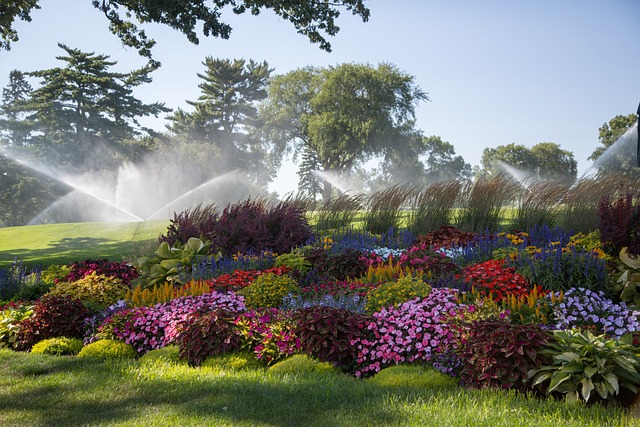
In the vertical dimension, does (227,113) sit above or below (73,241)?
above

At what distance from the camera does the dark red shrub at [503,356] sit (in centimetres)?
411

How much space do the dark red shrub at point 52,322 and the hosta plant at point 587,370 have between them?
194 inches

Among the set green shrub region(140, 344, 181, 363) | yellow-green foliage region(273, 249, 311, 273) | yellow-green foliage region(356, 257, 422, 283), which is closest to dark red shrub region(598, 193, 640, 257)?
yellow-green foliage region(356, 257, 422, 283)

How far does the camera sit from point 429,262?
729 centimetres

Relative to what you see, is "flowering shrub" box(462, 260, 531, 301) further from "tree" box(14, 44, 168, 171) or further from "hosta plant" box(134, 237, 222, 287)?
"tree" box(14, 44, 168, 171)

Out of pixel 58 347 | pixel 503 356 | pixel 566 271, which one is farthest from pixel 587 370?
pixel 58 347

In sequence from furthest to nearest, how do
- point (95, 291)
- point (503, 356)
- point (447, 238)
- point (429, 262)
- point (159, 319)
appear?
point (447, 238) < point (95, 291) < point (429, 262) < point (159, 319) < point (503, 356)

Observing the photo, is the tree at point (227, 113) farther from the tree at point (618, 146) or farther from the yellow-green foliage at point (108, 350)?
the yellow-green foliage at point (108, 350)

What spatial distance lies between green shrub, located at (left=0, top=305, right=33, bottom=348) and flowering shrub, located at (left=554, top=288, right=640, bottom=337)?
5.79 metres

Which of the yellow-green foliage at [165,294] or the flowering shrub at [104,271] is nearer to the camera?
the yellow-green foliage at [165,294]

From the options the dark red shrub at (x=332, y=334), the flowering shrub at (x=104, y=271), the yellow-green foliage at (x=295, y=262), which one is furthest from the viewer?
the flowering shrub at (x=104, y=271)

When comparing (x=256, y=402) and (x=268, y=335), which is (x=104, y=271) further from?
(x=256, y=402)

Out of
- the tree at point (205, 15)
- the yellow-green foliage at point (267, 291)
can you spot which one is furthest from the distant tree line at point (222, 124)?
the yellow-green foliage at point (267, 291)

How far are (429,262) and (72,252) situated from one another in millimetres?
13421
